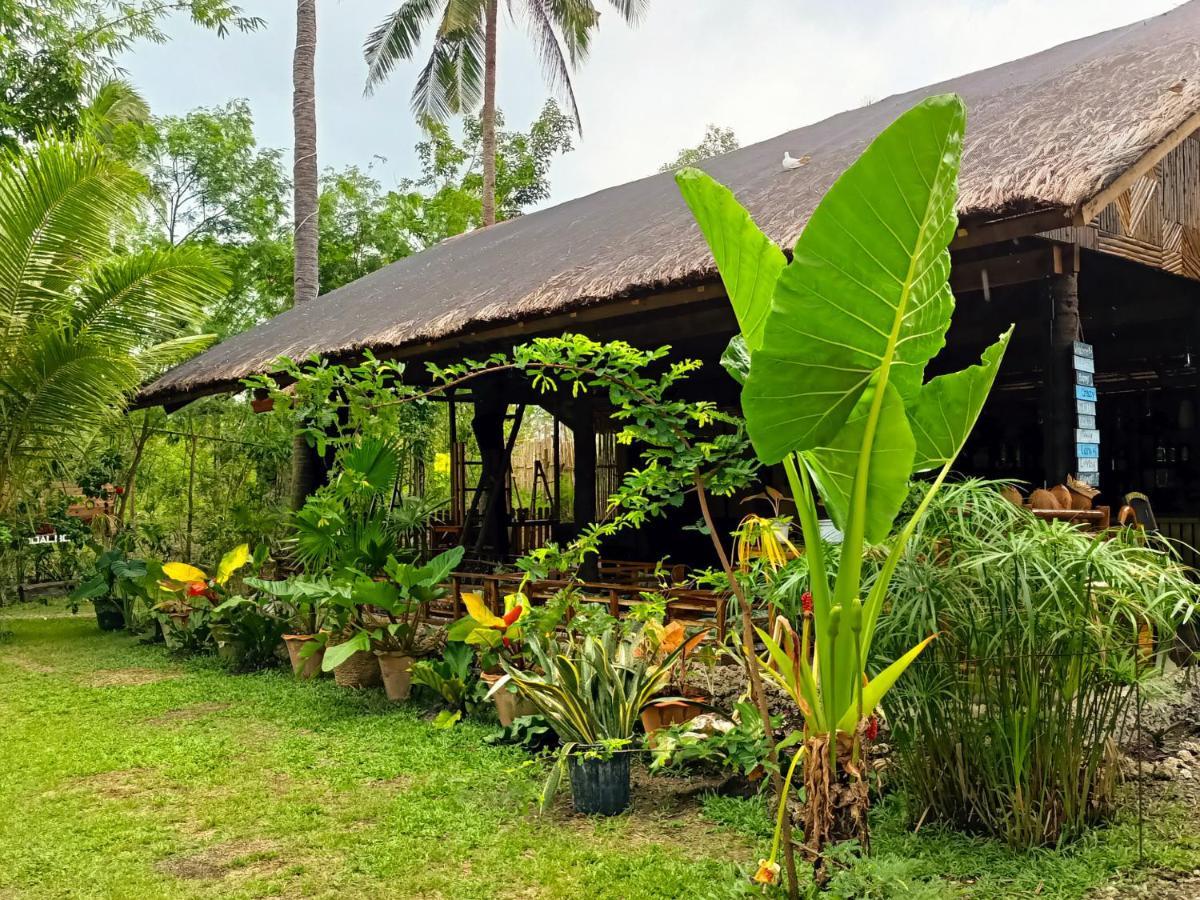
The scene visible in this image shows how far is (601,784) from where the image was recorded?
334cm

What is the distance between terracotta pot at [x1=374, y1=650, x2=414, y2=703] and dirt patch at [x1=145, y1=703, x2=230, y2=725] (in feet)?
3.04

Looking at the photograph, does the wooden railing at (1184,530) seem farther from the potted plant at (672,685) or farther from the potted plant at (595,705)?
the potted plant at (595,705)

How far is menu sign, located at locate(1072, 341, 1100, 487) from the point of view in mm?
3951

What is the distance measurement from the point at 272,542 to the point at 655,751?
5635mm

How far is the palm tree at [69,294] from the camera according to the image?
23.6ft

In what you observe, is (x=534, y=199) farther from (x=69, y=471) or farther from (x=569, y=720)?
(x=569, y=720)

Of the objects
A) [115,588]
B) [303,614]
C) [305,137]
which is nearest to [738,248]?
[303,614]

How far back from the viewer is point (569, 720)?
140 inches

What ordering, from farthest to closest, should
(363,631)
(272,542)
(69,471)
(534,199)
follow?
(534,199), (69,471), (272,542), (363,631)

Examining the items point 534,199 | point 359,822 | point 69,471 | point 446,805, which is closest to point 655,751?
point 446,805

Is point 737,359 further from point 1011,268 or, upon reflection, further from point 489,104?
A: point 489,104

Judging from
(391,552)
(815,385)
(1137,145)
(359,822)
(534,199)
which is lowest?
(359,822)

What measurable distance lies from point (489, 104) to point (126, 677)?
1134 cm

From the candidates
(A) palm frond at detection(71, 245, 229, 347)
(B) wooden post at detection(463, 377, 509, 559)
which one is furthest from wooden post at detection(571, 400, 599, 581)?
(A) palm frond at detection(71, 245, 229, 347)
